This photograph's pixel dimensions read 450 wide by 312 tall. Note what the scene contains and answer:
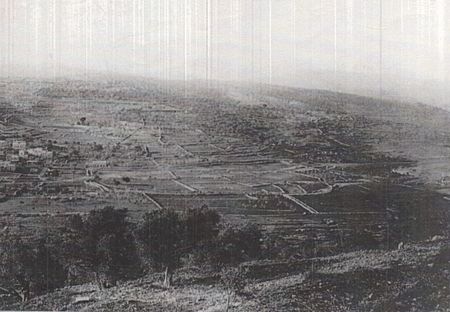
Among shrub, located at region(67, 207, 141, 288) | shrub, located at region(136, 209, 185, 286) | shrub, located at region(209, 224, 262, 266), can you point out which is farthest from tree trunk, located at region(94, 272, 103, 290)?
shrub, located at region(209, 224, 262, 266)

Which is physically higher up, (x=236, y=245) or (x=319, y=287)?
(x=236, y=245)

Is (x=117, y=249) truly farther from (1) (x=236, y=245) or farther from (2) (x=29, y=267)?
(1) (x=236, y=245)

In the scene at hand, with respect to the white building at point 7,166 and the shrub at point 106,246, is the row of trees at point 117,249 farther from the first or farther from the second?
the white building at point 7,166

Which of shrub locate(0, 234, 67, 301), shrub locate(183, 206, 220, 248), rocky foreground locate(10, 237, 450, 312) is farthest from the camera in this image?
shrub locate(0, 234, 67, 301)

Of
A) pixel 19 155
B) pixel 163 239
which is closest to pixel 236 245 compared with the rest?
pixel 163 239

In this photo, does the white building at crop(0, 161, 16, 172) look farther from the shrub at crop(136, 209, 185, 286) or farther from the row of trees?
the shrub at crop(136, 209, 185, 286)

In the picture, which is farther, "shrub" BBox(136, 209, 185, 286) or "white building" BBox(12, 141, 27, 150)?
"white building" BBox(12, 141, 27, 150)

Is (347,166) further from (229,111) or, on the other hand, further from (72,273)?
(72,273)

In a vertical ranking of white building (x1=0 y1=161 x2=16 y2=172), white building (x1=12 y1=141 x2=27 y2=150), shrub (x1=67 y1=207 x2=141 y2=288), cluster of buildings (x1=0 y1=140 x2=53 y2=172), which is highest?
white building (x1=12 y1=141 x2=27 y2=150)

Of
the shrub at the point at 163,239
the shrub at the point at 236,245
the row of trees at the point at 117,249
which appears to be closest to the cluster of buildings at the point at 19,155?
the row of trees at the point at 117,249
